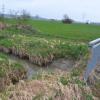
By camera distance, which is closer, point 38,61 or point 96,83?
point 96,83

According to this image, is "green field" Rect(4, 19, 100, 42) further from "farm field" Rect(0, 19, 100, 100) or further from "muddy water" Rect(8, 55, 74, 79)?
"muddy water" Rect(8, 55, 74, 79)

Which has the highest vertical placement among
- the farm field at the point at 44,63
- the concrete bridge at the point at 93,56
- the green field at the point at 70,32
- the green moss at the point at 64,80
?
the concrete bridge at the point at 93,56

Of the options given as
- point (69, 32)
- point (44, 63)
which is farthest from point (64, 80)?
point (69, 32)

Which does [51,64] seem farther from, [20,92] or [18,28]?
[18,28]

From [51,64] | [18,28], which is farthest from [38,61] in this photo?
[18,28]

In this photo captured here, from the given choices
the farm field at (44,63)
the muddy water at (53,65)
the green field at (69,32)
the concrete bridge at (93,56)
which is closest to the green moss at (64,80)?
the farm field at (44,63)

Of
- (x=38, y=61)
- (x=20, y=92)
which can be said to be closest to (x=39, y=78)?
(x=20, y=92)

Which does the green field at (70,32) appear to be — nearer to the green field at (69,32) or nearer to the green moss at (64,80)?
the green field at (69,32)

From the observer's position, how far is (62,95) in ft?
26.6

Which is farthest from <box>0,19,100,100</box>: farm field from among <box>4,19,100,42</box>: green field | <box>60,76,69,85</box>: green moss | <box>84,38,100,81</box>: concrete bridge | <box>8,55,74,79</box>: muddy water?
<box>4,19,100,42</box>: green field

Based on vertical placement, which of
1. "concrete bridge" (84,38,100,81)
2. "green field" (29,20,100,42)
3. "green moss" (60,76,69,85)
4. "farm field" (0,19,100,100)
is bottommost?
"green field" (29,20,100,42)

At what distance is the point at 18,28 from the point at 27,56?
9.58 metres

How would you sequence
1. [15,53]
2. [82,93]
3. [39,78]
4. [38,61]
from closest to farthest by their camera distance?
1. [82,93]
2. [39,78]
3. [38,61]
4. [15,53]

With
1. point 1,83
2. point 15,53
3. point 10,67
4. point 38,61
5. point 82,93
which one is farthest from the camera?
point 15,53
